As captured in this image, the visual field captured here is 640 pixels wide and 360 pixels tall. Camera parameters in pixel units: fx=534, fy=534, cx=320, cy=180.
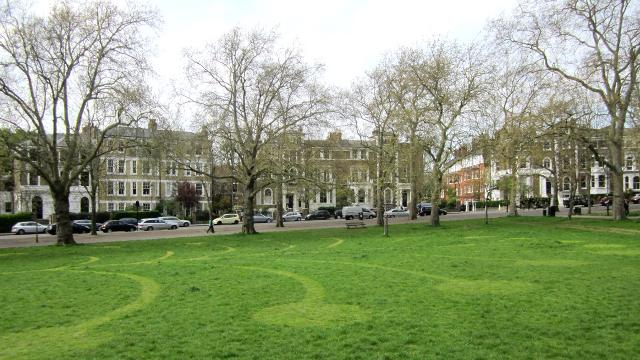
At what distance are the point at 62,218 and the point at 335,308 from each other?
92.8ft

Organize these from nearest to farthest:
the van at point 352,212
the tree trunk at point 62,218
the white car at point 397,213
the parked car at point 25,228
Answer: the tree trunk at point 62,218 → the parked car at point 25,228 → the van at point 352,212 → the white car at point 397,213

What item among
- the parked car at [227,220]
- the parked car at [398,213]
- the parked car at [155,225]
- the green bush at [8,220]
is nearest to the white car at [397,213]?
the parked car at [398,213]

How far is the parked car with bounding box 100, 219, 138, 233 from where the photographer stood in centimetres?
6134

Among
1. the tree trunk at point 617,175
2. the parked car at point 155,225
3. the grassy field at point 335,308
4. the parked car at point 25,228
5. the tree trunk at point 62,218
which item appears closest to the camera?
the grassy field at point 335,308

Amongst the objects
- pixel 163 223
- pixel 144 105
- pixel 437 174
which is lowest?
pixel 163 223

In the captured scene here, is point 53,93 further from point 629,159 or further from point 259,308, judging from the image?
point 629,159

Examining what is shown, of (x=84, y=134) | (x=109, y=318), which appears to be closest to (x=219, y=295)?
(x=109, y=318)

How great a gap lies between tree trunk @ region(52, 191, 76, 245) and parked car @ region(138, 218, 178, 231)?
29.2 meters

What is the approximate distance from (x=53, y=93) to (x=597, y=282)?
31258 mm

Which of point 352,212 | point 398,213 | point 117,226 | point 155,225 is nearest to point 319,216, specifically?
point 352,212

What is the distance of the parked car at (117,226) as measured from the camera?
6134 centimetres

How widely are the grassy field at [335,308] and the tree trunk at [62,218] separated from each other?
560 inches

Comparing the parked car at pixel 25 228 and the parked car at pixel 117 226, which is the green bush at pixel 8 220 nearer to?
the parked car at pixel 25 228

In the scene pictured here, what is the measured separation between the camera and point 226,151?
39.5m
